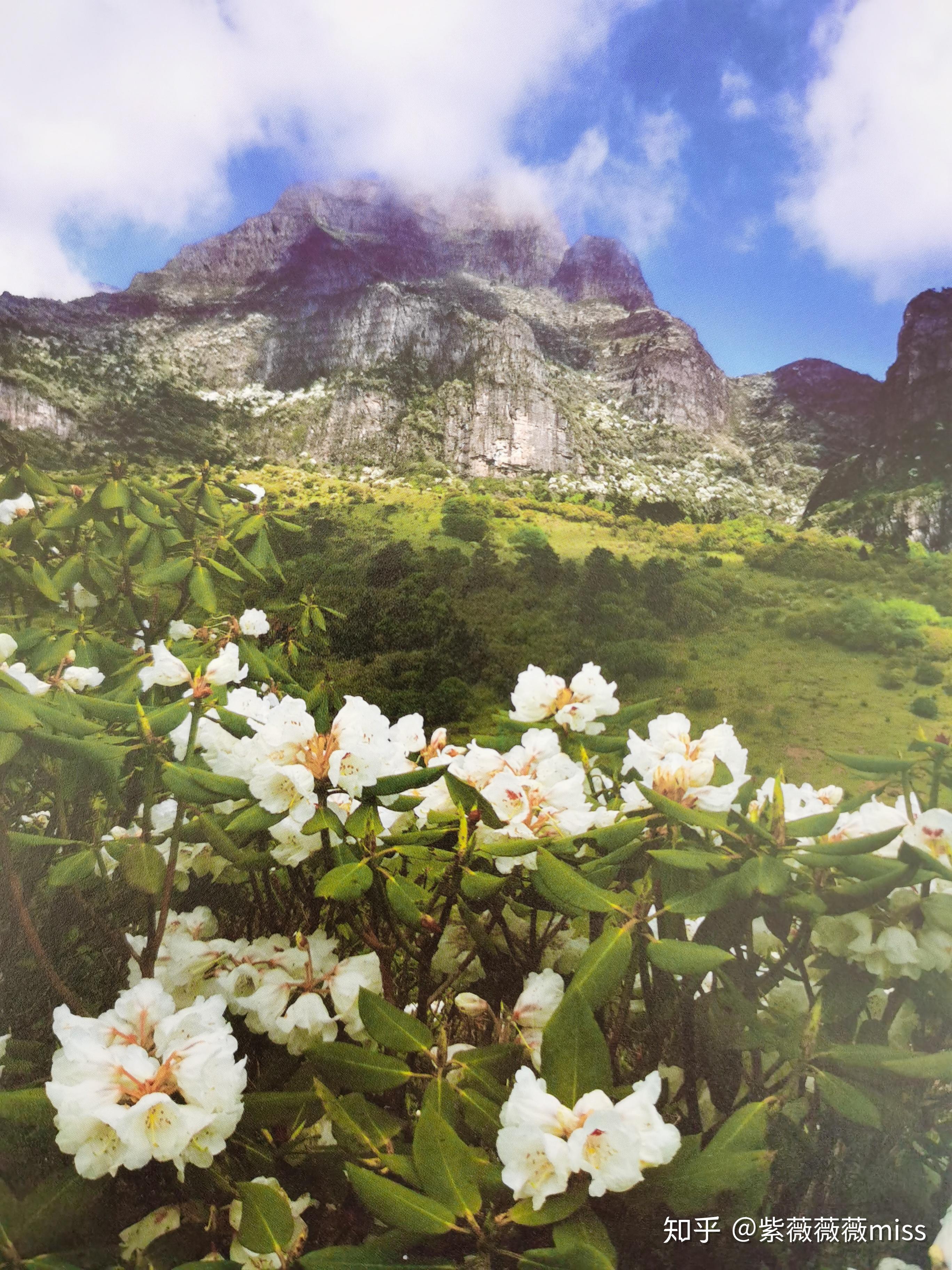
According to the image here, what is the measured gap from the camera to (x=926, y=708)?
6.51 feet

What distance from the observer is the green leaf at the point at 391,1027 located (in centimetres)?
110

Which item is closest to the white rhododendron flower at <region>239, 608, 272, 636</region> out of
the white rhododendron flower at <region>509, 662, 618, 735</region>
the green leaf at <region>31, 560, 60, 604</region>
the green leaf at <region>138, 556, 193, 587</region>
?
the green leaf at <region>138, 556, 193, 587</region>

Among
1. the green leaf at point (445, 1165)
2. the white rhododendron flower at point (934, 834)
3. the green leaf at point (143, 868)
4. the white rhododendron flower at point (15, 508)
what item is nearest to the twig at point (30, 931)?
the green leaf at point (143, 868)

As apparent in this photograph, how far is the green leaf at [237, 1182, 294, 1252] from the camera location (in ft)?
3.42

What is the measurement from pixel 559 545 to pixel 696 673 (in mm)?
732

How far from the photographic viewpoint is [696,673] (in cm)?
234

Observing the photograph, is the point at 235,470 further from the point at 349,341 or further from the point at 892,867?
the point at 892,867

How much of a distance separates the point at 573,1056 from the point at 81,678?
1.55m

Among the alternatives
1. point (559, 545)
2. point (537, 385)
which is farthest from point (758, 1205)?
point (537, 385)

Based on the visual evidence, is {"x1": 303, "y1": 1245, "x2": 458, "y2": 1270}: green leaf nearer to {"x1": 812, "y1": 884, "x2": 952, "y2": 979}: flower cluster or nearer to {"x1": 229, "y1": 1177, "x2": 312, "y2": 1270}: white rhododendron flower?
{"x1": 229, "y1": 1177, "x2": 312, "y2": 1270}: white rhododendron flower

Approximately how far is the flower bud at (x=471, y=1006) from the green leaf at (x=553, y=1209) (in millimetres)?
368

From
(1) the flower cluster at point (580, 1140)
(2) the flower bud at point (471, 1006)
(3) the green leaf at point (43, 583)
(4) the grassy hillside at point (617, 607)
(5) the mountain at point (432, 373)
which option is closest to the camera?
(1) the flower cluster at point (580, 1140)

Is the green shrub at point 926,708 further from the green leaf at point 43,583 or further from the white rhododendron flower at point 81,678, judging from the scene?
the green leaf at point 43,583

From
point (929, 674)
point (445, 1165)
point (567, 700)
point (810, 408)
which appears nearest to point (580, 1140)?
point (445, 1165)
